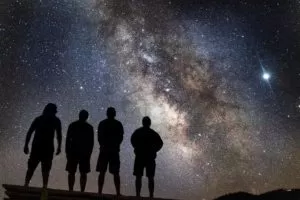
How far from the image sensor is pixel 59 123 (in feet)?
29.0

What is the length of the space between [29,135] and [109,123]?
201cm

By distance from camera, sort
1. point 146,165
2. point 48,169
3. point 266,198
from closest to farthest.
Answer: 1. point 48,169
2. point 146,165
3. point 266,198

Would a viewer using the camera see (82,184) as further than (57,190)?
Yes

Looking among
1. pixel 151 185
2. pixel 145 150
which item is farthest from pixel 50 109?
pixel 151 185

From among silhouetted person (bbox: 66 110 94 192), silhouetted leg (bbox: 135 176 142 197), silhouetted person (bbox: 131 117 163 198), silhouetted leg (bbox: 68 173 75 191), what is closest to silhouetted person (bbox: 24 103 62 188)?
silhouetted person (bbox: 66 110 94 192)

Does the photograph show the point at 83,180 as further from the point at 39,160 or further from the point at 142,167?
the point at 142,167

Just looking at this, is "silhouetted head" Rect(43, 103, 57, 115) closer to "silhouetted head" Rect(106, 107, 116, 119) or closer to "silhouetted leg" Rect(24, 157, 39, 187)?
"silhouetted leg" Rect(24, 157, 39, 187)

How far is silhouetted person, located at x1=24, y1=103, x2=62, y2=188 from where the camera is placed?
8.49 metres

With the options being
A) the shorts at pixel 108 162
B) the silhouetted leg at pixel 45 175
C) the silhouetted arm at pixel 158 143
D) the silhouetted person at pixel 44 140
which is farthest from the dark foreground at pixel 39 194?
the silhouetted arm at pixel 158 143

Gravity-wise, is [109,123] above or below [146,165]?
above

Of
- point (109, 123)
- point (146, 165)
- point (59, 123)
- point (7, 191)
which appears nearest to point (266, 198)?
point (146, 165)

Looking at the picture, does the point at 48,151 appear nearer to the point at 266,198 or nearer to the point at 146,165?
the point at 146,165

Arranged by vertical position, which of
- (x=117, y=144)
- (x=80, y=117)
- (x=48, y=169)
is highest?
(x=80, y=117)

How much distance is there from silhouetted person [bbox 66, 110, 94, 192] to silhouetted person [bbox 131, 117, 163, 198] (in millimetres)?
1224
